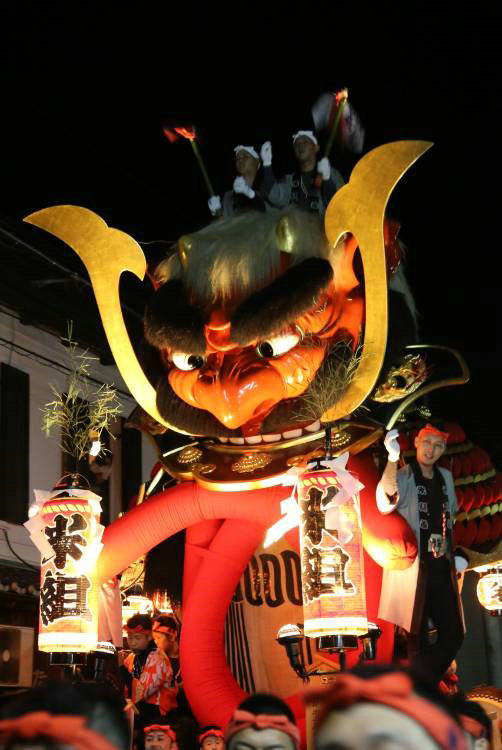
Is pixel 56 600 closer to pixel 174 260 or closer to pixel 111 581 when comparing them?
pixel 111 581

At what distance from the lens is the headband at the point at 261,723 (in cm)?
317

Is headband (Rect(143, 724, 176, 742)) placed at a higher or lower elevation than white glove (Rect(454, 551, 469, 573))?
lower

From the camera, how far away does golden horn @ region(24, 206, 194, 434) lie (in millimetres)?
6426

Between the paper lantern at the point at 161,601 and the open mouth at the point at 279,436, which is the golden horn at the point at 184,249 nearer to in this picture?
the open mouth at the point at 279,436

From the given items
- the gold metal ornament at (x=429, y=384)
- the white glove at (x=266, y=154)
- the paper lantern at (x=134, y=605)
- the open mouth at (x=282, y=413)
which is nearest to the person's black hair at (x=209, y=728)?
the open mouth at (x=282, y=413)

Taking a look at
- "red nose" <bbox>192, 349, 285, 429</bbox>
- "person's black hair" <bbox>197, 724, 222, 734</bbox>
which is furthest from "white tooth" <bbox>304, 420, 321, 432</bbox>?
"person's black hair" <bbox>197, 724, 222, 734</bbox>

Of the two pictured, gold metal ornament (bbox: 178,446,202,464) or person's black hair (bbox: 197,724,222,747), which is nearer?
person's black hair (bbox: 197,724,222,747)

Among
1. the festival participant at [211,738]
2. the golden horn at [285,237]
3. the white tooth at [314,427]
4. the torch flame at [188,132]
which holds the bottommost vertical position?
the festival participant at [211,738]

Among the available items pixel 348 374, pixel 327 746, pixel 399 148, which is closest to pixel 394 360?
pixel 348 374

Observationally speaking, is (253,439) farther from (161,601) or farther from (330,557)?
(161,601)

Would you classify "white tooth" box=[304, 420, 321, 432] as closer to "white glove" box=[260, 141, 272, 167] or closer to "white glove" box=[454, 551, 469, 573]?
"white glove" box=[454, 551, 469, 573]

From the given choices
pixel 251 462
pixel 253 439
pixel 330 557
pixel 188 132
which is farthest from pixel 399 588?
pixel 188 132

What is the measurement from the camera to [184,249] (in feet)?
20.1

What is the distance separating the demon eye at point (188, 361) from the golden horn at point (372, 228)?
2.42ft
